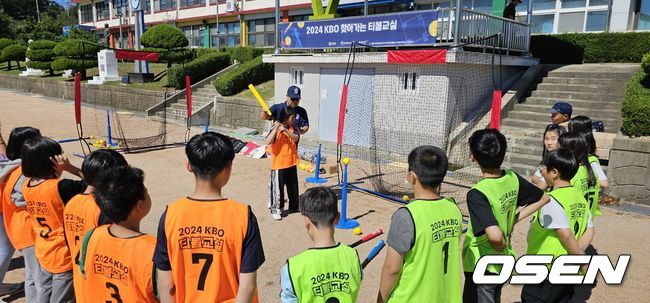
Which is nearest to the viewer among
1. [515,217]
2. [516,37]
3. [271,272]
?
[515,217]

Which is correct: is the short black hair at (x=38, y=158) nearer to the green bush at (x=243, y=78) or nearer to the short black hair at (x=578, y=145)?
the short black hair at (x=578, y=145)

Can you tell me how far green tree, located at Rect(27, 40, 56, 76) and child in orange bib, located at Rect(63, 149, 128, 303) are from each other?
31541mm

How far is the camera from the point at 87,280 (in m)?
2.20

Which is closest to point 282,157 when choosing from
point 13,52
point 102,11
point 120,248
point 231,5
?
point 120,248

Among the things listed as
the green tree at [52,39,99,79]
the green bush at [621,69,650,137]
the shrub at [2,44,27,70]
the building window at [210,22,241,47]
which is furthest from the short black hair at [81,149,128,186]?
the shrub at [2,44,27,70]

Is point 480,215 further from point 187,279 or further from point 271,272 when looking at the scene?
point 271,272

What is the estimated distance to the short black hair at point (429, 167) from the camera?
7.59ft

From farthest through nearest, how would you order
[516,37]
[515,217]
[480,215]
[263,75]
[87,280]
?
[263,75], [516,37], [515,217], [480,215], [87,280]

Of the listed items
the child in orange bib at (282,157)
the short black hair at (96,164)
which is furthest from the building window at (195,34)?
the short black hair at (96,164)

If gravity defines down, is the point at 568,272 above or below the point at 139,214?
below

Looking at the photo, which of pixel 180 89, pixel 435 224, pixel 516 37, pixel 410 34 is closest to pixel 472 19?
pixel 410 34

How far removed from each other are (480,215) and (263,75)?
55.5ft

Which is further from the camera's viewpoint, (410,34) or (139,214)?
(410,34)

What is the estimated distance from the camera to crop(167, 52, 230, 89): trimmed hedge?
66.4 ft
